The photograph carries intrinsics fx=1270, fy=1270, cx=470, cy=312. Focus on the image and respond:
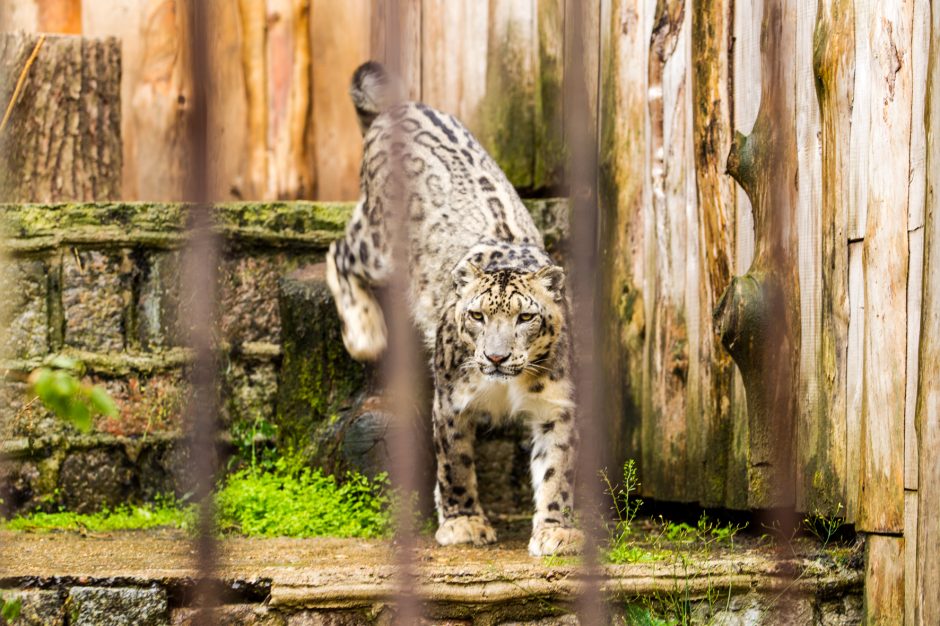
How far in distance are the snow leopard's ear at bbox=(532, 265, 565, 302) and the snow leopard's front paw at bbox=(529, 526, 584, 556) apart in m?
0.98

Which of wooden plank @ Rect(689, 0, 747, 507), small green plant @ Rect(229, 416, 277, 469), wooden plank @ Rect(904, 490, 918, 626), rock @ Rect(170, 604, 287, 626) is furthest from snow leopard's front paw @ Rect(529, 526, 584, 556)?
small green plant @ Rect(229, 416, 277, 469)

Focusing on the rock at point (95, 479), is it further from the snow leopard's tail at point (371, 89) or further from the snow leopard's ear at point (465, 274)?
the snow leopard's tail at point (371, 89)

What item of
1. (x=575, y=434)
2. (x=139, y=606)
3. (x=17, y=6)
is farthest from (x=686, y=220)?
(x=17, y=6)

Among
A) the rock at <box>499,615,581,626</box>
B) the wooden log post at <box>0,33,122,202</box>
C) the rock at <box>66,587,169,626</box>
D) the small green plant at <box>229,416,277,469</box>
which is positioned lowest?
the rock at <box>499,615,581,626</box>

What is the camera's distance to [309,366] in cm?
609

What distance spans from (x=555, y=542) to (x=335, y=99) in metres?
3.84

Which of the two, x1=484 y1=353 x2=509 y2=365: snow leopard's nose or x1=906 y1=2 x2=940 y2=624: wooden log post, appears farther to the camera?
x1=484 y1=353 x2=509 y2=365: snow leopard's nose

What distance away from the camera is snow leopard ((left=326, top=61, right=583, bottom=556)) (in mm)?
5066

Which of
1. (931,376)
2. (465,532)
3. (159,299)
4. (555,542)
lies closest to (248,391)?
(159,299)

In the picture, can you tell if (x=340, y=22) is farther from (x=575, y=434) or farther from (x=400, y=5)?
(x=400, y=5)

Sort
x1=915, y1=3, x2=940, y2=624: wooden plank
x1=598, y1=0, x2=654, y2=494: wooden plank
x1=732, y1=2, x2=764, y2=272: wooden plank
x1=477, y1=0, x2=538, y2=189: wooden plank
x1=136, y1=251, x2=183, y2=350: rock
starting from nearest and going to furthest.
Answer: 1. x1=915, y1=3, x2=940, y2=624: wooden plank
2. x1=732, y1=2, x2=764, y2=272: wooden plank
3. x1=598, y1=0, x2=654, y2=494: wooden plank
4. x1=136, y1=251, x2=183, y2=350: rock
5. x1=477, y1=0, x2=538, y2=189: wooden plank

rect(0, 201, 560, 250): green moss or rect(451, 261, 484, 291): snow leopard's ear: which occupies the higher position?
rect(0, 201, 560, 250): green moss

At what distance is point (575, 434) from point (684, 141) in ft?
4.16

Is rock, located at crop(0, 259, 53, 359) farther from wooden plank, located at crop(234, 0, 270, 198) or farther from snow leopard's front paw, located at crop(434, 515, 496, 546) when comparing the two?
snow leopard's front paw, located at crop(434, 515, 496, 546)
